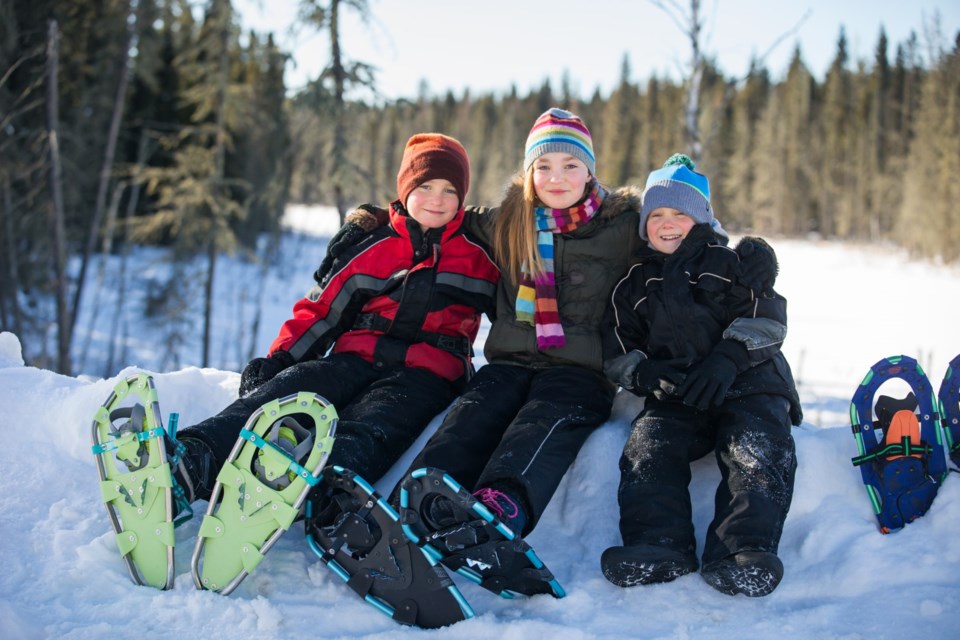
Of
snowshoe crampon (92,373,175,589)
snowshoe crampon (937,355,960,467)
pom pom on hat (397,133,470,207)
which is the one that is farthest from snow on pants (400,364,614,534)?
snowshoe crampon (937,355,960,467)

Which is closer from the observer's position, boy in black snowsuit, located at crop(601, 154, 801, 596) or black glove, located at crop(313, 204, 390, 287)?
boy in black snowsuit, located at crop(601, 154, 801, 596)

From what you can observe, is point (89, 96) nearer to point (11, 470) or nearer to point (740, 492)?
point (11, 470)

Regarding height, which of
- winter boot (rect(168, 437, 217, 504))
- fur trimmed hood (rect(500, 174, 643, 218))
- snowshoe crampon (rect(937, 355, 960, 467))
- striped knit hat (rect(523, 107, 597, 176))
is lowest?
winter boot (rect(168, 437, 217, 504))

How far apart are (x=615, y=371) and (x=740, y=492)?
710mm

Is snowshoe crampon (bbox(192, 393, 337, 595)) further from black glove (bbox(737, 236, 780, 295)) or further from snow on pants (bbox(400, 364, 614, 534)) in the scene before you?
black glove (bbox(737, 236, 780, 295))

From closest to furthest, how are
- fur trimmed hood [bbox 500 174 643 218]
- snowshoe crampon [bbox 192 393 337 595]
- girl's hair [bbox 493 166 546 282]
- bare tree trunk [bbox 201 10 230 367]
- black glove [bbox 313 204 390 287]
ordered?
snowshoe crampon [bbox 192 393 337 595]
girl's hair [bbox 493 166 546 282]
fur trimmed hood [bbox 500 174 643 218]
black glove [bbox 313 204 390 287]
bare tree trunk [bbox 201 10 230 367]

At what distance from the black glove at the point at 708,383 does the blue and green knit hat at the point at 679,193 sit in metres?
0.75

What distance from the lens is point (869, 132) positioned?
129 feet

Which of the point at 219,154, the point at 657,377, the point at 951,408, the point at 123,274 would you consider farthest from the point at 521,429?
the point at 219,154

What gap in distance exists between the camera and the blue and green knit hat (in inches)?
119

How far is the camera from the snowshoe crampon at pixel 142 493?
7.32 ft

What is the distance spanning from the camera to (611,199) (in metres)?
3.34

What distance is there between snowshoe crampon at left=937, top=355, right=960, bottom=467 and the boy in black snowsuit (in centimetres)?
52

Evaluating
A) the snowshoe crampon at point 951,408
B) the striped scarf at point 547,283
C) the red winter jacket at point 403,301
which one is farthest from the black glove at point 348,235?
the snowshoe crampon at point 951,408
